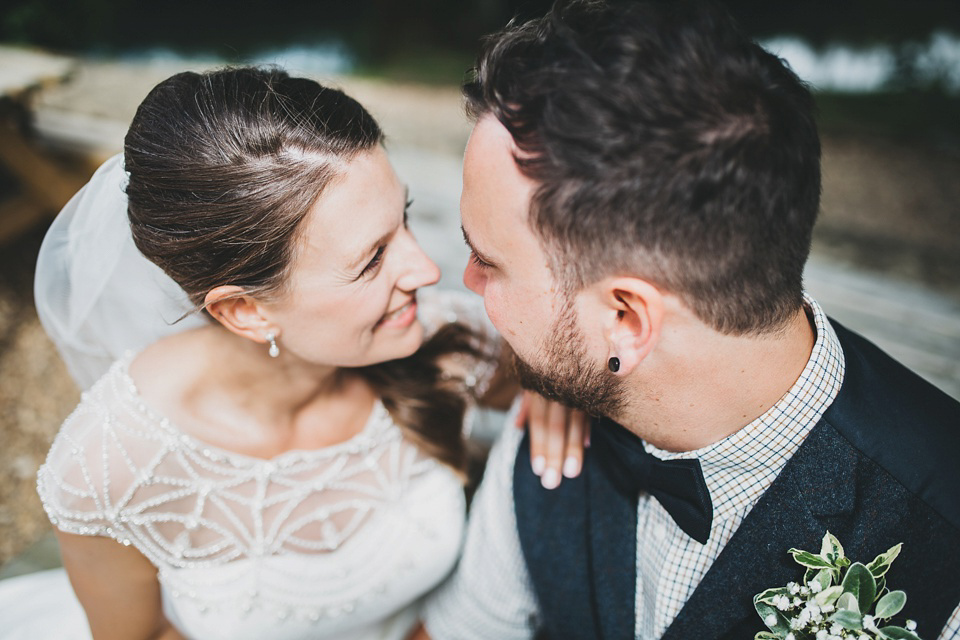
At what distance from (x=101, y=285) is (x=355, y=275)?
0.79m

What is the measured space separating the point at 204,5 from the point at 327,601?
22.5 ft

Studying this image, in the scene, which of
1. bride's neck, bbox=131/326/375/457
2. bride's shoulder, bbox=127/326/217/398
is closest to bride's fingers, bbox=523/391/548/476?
bride's neck, bbox=131/326/375/457

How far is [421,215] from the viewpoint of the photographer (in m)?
4.09

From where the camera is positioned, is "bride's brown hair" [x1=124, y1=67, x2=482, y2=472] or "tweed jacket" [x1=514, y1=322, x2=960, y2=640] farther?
"bride's brown hair" [x1=124, y1=67, x2=482, y2=472]

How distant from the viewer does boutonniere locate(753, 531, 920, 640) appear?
112 cm

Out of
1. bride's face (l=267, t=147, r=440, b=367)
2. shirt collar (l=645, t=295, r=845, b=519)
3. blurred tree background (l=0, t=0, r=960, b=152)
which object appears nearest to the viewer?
shirt collar (l=645, t=295, r=845, b=519)

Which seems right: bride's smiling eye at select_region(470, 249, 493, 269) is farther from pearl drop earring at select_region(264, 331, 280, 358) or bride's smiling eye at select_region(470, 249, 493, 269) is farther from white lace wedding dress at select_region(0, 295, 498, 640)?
white lace wedding dress at select_region(0, 295, 498, 640)

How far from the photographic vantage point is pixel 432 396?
2090 millimetres

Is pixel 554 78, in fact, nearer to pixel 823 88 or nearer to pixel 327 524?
pixel 327 524

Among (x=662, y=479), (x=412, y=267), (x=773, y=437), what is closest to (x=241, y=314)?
(x=412, y=267)

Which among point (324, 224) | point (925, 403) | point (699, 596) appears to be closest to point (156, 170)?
point (324, 224)

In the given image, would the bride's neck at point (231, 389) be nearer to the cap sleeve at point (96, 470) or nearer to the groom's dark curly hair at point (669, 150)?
the cap sleeve at point (96, 470)

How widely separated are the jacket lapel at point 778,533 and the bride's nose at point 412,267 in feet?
2.83

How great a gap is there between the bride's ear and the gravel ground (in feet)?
3.55
